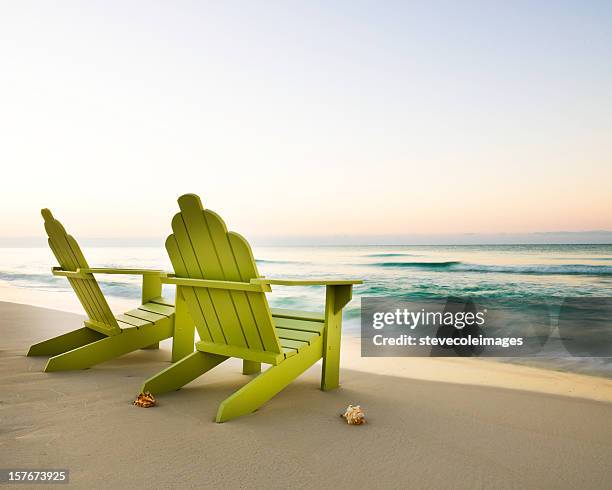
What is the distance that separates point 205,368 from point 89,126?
10676 mm

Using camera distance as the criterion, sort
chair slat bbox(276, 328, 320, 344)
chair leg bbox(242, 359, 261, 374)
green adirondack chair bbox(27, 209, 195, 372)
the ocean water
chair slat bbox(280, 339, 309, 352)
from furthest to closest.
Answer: the ocean water < chair leg bbox(242, 359, 261, 374) < green adirondack chair bbox(27, 209, 195, 372) < chair slat bbox(276, 328, 320, 344) < chair slat bbox(280, 339, 309, 352)

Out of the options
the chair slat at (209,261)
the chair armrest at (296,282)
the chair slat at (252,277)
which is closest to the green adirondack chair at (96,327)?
the chair slat at (209,261)

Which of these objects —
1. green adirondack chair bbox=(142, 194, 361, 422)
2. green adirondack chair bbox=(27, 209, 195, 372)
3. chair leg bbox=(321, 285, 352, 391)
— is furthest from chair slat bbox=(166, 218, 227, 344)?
chair leg bbox=(321, 285, 352, 391)

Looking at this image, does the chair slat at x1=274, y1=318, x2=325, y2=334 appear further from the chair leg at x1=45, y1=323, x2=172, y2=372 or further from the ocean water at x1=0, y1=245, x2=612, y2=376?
the ocean water at x1=0, y1=245, x2=612, y2=376

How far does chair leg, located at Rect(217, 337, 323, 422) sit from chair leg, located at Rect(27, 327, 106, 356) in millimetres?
1915

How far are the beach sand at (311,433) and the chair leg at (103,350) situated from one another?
0.11 meters

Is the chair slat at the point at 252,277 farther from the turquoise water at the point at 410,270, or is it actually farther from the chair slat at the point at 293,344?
the turquoise water at the point at 410,270

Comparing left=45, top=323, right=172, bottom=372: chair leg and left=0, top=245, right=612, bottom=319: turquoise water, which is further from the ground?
left=45, top=323, right=172, bottom=372: chair leg

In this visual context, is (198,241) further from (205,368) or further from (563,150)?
(563,150)

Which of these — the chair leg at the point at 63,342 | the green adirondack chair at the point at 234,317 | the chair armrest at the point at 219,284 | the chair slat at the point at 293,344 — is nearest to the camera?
the chair armrest at the point at 219,284

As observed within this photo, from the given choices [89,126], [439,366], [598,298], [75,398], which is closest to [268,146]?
[89,126]

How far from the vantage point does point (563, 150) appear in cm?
1347

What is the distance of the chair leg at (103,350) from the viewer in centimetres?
325

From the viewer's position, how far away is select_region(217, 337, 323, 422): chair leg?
2354 mm
